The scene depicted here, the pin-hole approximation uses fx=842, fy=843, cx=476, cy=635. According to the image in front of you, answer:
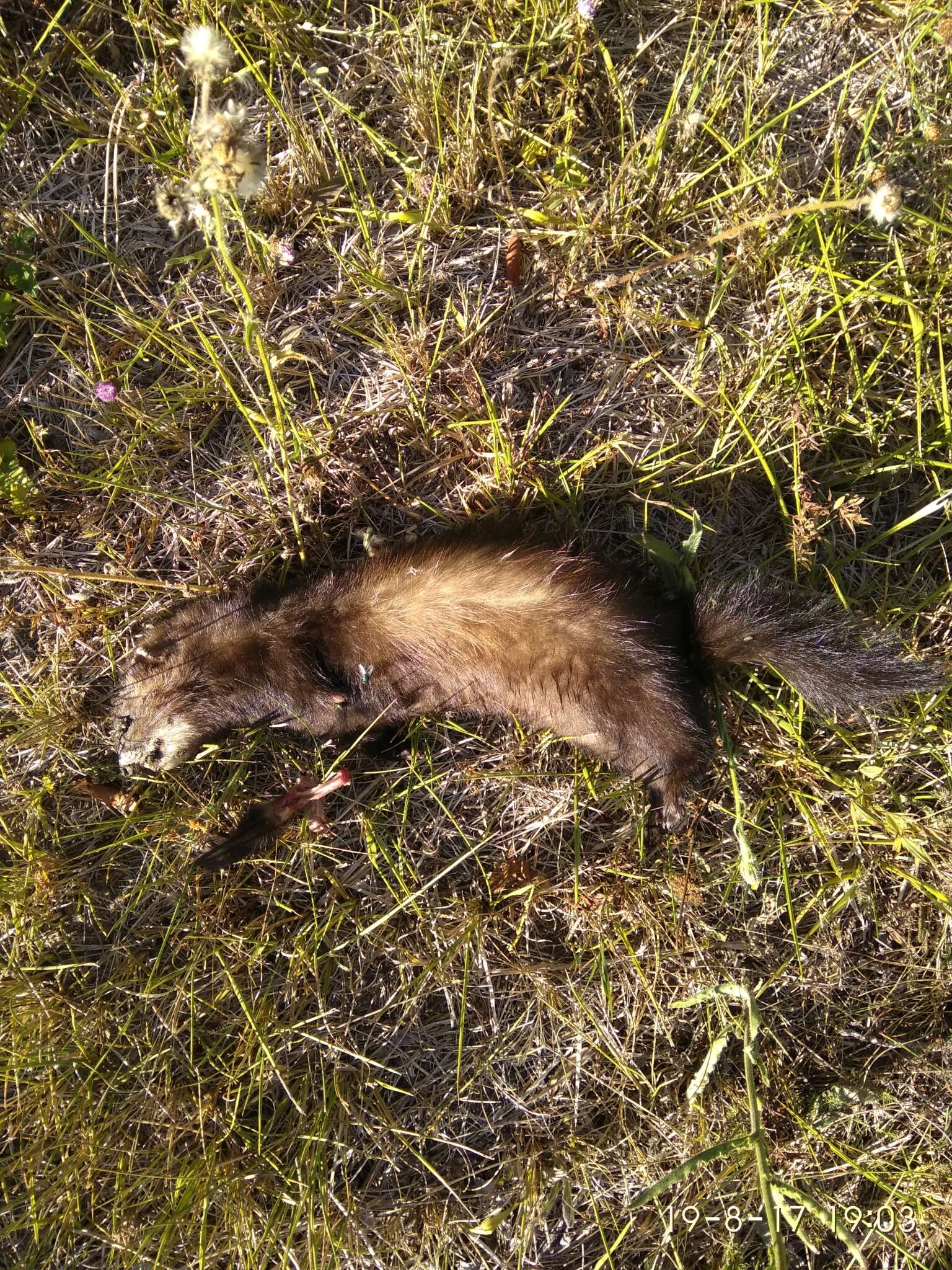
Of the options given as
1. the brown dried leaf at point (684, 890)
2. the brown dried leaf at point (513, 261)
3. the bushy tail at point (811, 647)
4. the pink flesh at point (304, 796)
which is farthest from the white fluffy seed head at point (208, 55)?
the brown dried leaf at point (684, 890)

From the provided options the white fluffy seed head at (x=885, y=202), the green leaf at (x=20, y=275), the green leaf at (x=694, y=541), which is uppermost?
the green leaf at (x=20, y=275)

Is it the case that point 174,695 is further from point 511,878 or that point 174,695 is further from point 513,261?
point 513,261

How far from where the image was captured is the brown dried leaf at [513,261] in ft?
10.7

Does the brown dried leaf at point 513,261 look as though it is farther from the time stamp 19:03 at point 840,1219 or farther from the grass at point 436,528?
the time stamp 19:03 at point 840,1219

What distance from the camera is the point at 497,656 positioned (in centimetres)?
303

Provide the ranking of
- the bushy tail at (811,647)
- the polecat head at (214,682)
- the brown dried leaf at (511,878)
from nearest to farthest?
the bushy tail at (811,647) < the polecat head at (214,682) < the brown dried leaf at (511,878)

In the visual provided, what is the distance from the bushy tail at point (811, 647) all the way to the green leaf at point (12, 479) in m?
2.66

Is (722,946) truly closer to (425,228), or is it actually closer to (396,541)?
(396,541)

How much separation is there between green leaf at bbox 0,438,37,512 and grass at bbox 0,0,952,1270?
0.04 metres

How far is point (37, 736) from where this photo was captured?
3393mm

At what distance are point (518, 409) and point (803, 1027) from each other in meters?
2.70

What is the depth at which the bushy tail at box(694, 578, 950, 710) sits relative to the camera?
289cm

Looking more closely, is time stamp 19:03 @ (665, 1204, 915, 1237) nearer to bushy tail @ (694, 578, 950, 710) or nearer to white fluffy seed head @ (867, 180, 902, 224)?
bushy tail @ (694, 578, 950, 710)

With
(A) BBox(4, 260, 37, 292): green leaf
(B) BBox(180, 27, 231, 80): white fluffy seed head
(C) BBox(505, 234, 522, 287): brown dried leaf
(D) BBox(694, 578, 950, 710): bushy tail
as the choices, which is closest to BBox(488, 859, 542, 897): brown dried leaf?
(D) BBox(694, 578, 950, 710): bushy tail
